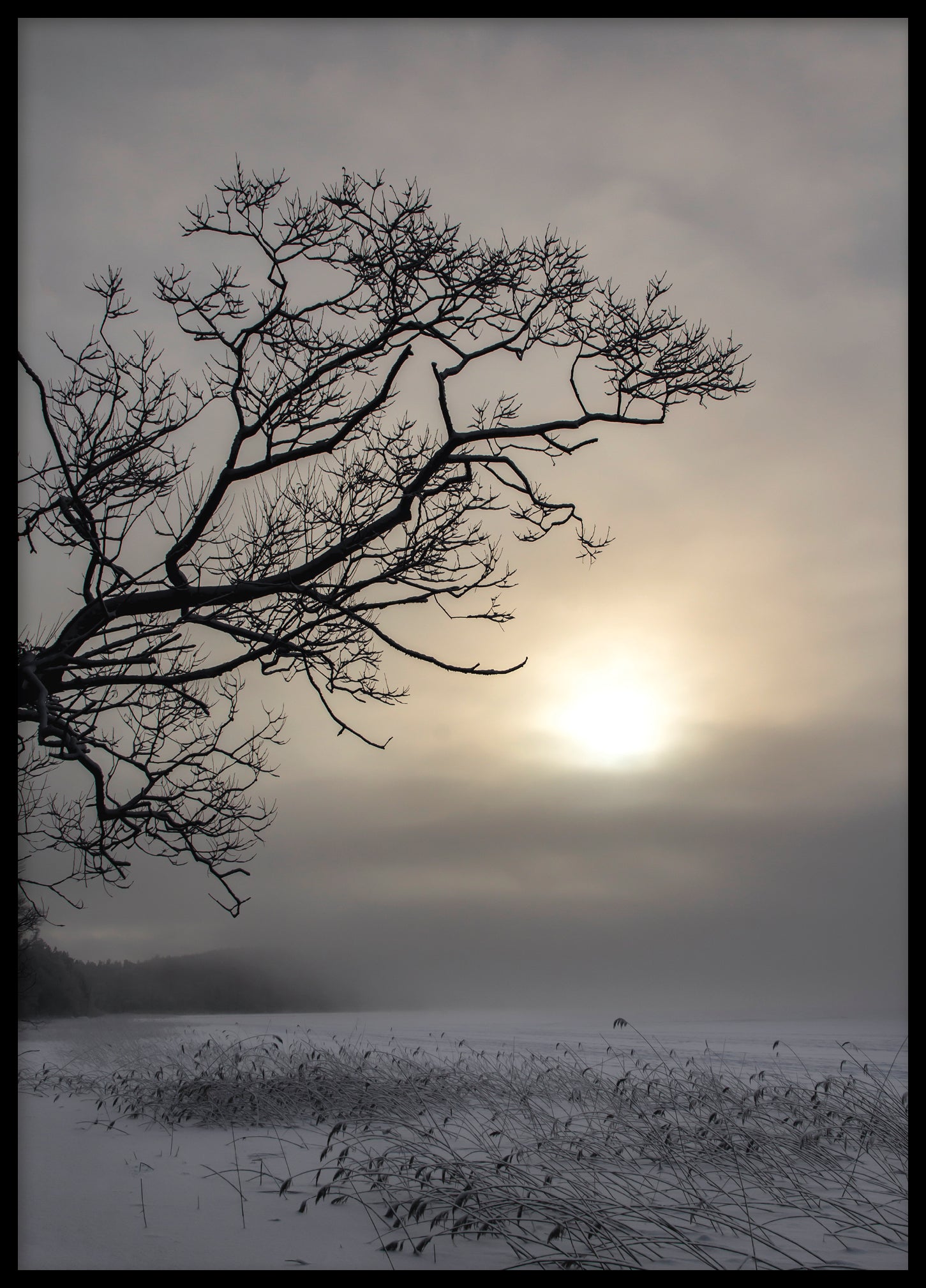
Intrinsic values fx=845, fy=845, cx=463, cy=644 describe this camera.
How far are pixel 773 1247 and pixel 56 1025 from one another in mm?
16786

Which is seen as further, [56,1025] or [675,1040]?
[56,1025]

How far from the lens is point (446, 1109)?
8.41 m

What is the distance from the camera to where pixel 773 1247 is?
190 inches
